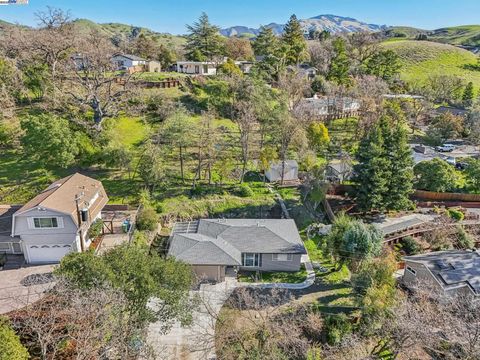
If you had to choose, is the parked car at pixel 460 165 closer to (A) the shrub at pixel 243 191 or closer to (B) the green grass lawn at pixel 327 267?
(B) the green grass lawn at pixel 327 267

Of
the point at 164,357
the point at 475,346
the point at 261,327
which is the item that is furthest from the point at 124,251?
the point at 475,346

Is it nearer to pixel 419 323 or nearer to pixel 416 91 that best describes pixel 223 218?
pixel 419 323

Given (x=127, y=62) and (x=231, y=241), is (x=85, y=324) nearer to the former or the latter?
(x=231, y=241)

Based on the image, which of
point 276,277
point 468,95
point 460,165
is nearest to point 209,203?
point 276,277

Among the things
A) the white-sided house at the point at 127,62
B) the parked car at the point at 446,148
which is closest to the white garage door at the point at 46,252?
the white-sided house at the point at 127,62

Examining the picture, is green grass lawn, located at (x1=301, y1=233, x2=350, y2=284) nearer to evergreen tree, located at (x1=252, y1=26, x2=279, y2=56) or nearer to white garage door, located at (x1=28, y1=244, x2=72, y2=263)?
white garage door, located at (x1=28, y1=244, x2=72, y2=263)

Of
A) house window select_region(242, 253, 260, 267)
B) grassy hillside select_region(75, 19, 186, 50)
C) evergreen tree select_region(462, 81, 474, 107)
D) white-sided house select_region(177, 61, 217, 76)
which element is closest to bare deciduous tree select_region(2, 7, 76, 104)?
white-sided house select_region(177, 61, 217, 76)
